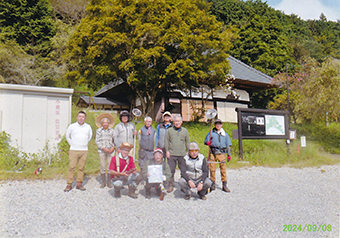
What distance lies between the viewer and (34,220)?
13.5 feet

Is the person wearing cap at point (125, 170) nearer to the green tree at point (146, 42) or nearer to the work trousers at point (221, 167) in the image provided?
the work trousers at point (221, 167)

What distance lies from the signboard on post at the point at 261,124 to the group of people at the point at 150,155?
3619 mm

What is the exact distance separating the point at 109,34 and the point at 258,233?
391 inches

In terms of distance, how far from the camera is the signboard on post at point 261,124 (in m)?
9.46

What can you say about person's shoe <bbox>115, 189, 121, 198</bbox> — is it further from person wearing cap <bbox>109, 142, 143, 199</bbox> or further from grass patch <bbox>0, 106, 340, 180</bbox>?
grass patch <bbox>0, 106, 340, 180</bbox>

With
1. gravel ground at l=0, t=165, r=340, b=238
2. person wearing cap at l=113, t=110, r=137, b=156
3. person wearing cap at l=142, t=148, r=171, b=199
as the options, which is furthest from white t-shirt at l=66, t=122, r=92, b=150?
person wearing cap at l=142, t=148, r=171, b=199

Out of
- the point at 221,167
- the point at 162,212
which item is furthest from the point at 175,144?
the point at 162,212

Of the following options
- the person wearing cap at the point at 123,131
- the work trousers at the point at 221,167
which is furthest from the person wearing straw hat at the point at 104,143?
the work trousers at the point at 221,167

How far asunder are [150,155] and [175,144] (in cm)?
63

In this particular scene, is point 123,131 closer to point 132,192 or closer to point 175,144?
point 175,144

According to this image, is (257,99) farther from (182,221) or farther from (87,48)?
(182,221)

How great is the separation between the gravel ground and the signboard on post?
3.16 m

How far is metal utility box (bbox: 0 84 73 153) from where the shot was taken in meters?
7.04

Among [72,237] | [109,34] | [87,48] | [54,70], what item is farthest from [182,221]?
[54,70]
